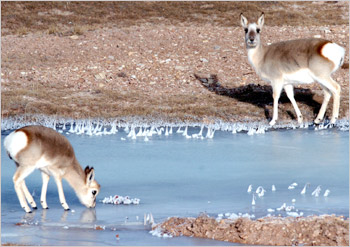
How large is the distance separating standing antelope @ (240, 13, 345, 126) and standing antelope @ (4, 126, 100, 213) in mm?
6224

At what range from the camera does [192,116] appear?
15.3 metres

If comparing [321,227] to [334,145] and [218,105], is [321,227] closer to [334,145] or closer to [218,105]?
[334,145]

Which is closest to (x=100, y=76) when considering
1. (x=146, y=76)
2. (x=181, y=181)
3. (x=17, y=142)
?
(x=146, y=76)

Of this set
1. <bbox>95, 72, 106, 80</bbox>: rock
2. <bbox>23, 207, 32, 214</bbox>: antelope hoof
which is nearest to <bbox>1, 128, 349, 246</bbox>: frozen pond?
<bbox>23, 207, 32, 214</bbox>: antelope hoof

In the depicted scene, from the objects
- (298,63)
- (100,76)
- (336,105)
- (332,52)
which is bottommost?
(336,105)

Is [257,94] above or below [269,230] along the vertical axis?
above

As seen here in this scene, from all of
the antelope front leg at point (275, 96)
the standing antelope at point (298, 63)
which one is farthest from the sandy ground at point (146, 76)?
the standing antelope at point (298, 63)

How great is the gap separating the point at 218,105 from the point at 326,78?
307 cm

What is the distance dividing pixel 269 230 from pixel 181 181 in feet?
9.18

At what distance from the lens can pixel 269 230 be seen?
732 cm

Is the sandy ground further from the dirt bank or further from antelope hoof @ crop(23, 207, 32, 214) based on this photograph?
the dirt bank

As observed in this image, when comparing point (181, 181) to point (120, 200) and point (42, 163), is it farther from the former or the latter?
point (42, 163)

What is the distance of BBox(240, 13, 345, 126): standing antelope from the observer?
13.9m

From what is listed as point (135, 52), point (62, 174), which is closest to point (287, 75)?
point (62, 174)
